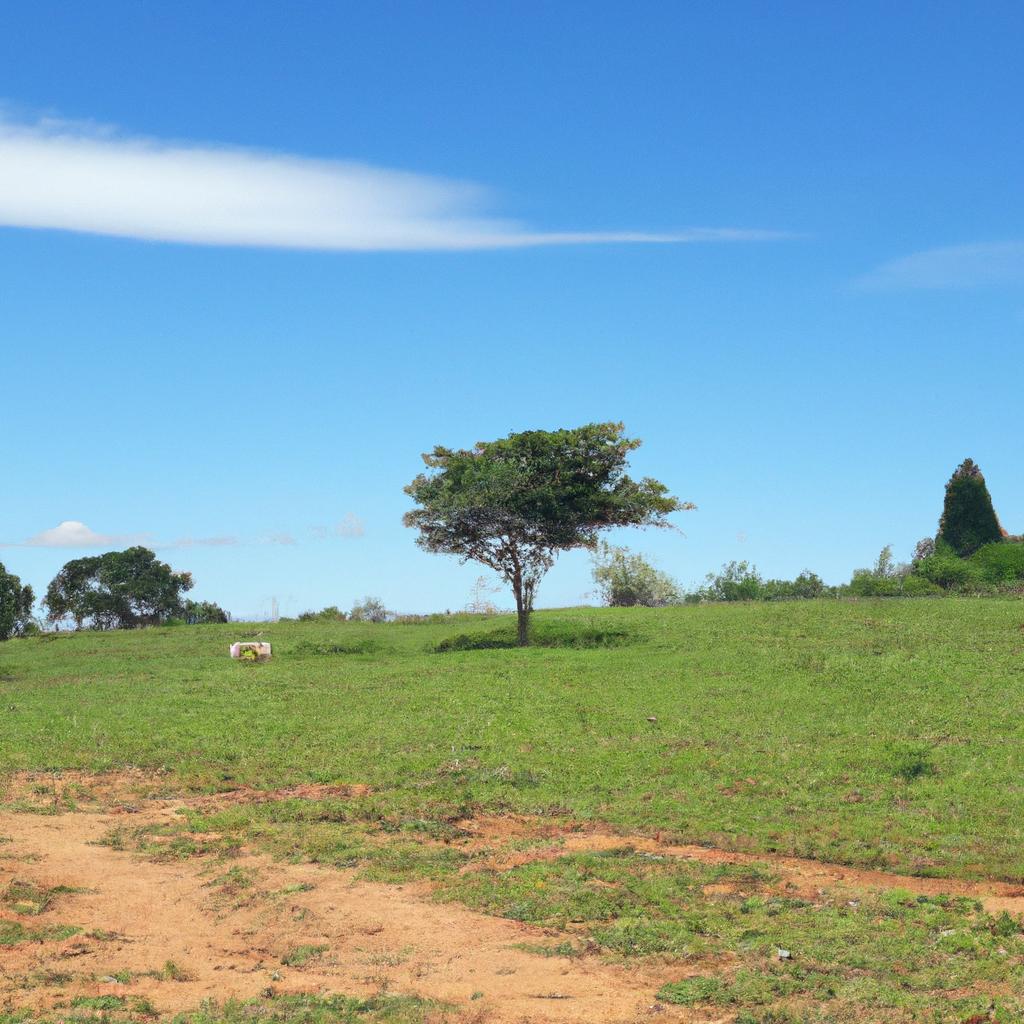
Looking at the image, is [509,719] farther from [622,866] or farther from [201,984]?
[201,984]

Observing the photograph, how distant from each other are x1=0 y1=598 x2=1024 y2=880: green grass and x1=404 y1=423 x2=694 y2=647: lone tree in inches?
169

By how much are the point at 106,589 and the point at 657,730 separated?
5646 cm

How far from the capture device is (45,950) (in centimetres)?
1019

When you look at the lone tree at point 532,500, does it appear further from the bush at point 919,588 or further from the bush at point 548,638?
the bush at point 919,588

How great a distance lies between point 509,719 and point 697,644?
990cm

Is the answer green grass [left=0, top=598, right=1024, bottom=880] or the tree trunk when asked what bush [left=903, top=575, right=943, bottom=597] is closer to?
green grass [left=0, top=598, right=1024, bottom=880]

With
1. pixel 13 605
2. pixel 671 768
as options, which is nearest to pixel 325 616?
pixel 13 605

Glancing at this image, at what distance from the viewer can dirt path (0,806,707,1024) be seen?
9.14 meters

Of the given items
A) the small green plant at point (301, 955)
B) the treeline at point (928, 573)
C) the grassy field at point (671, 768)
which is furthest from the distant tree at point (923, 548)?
the small green plant at point (301, 955)

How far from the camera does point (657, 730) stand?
1984 centimetres

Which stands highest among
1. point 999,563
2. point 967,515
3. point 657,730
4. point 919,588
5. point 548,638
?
point 967,515

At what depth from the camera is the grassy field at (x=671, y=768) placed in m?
10.2

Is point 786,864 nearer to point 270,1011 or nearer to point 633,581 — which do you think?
point 270,1011

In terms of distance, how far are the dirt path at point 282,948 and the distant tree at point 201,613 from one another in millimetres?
55392
